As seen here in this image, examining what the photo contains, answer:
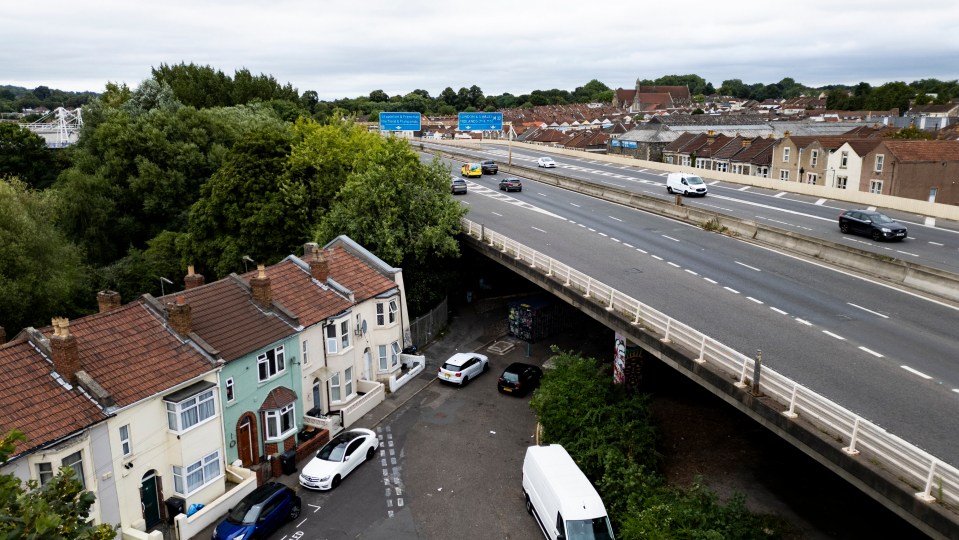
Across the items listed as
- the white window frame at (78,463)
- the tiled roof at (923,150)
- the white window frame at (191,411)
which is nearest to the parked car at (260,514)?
the white window frame at (191,411)

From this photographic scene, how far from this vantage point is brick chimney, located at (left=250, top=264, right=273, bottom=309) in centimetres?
2697

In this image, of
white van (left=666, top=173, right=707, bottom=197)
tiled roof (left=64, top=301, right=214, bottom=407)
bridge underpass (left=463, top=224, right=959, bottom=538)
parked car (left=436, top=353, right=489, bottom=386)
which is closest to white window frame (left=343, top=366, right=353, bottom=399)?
parked car (left=436, top=353, right=489, bottom=386)

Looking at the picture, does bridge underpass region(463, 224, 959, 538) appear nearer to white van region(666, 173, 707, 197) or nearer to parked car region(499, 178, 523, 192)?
white van region(666, 173, 707, 197)

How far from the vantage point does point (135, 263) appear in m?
48.8

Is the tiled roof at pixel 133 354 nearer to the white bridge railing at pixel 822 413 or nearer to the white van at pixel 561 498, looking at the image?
the white van at pixel 561 498

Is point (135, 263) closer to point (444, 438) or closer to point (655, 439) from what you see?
point (444, 438)

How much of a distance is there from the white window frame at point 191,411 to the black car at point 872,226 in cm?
3420

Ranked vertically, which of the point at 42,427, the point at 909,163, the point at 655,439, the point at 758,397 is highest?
the point at 909,163

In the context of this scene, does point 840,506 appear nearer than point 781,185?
Yes

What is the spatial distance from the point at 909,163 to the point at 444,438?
51716 millimetres

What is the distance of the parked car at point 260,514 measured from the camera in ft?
66.4

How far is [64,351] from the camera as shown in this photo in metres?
19.8

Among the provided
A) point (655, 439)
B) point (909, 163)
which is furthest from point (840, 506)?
point (909, 163)

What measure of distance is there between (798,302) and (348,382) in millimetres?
19624
